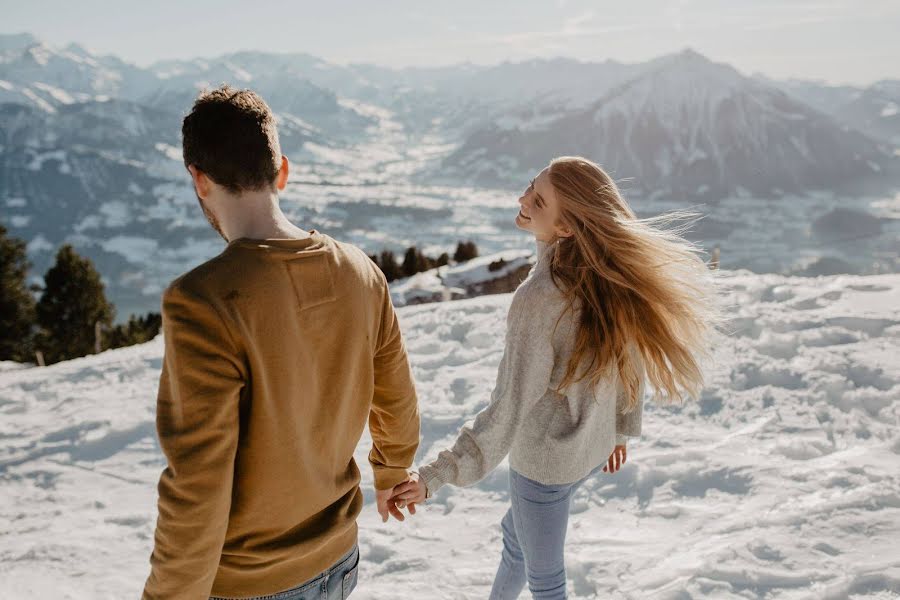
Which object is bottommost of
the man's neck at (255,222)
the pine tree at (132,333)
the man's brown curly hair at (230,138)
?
the pine tree at (132,333)

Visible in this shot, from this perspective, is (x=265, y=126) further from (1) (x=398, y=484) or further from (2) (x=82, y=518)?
(2) (x=82, y=518)

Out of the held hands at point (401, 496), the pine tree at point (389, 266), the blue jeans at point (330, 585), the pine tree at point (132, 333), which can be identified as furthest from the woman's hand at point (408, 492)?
the pine tree at point (132, 333)

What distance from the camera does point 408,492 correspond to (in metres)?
2.60

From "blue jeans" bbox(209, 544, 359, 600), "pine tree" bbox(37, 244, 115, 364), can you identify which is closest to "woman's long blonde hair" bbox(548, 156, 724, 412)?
"blue jeans" bbox(209, 544, 359, 600)

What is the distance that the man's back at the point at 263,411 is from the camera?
5.41ft

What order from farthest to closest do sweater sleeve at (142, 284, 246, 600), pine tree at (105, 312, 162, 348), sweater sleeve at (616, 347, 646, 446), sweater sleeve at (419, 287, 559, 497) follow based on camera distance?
pine tree at (105, 312, 162, 348) < sweater sleeve at (616, 347, 646, 446) < sweater sleeve at (419, 287, 559, 497) < sweater sleeve at (142, 284, 246, 600)

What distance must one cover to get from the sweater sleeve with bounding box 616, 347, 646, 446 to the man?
130 centimetres

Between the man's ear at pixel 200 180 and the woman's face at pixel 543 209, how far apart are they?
4.52ft

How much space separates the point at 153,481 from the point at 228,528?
4.48 m

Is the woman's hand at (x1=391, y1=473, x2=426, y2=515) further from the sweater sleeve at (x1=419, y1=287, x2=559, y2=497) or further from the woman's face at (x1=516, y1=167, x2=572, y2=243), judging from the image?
the woman's face at (x1=516, y1=167, x2=572, y2=243)

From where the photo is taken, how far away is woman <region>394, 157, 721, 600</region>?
2498 millimetres

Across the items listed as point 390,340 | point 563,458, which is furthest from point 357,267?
point 563,458

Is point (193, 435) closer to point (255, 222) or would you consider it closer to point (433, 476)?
point (255, 222)

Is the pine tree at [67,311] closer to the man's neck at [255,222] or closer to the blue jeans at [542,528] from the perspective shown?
the blue jeans at [542,528]
